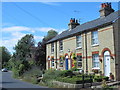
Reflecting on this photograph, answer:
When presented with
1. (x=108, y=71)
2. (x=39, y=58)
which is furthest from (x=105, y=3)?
(x=39, y=58)

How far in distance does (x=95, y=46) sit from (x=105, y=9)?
500cm

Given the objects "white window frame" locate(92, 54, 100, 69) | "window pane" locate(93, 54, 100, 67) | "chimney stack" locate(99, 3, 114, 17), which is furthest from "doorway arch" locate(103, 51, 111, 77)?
"chimney stack" locate(99, 3, 114, 17)

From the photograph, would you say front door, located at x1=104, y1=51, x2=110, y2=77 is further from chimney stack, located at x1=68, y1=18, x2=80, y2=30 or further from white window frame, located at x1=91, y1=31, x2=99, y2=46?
chimney stack, located at x1=68, y1=18, x2=80, y2=30

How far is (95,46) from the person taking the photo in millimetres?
19281

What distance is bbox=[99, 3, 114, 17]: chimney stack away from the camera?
69.1ft

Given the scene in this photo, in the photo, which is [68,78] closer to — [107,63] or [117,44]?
[107,63]

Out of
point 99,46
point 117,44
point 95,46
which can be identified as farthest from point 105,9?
point 117,44

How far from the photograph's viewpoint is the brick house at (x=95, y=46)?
55.0 ft

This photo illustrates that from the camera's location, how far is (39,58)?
132 feet

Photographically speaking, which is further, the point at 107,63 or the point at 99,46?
the point at 99,46

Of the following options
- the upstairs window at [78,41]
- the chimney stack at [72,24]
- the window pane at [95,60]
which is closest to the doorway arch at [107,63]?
the window pane at [95,60]

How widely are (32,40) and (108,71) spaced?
39306mm

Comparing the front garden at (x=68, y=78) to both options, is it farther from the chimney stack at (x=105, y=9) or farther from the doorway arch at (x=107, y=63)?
the chimney stack at (x=105, y=9)

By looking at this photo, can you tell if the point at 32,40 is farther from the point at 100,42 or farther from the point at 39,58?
the point at 100,42
